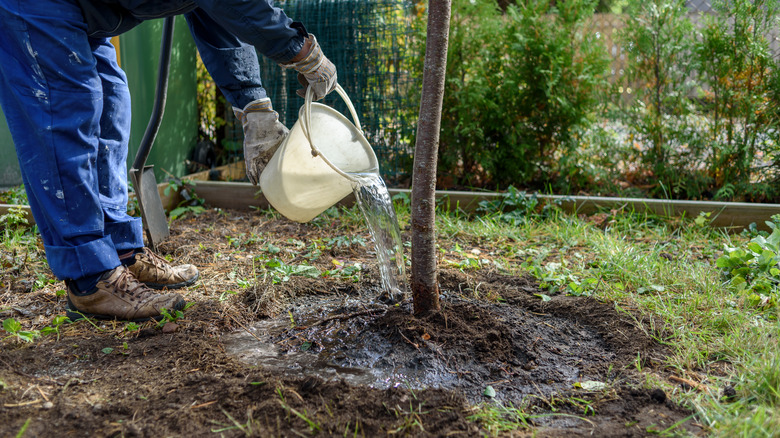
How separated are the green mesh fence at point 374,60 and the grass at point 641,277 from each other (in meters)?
0.72

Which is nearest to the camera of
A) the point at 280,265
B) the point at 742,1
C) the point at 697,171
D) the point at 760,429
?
the point at 760,429

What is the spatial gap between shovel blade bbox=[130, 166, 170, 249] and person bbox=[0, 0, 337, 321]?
0.60 m

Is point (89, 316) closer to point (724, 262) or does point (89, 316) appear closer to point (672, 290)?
point (672, 290)

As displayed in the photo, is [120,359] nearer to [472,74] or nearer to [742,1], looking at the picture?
[472,74]

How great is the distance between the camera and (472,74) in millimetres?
4062

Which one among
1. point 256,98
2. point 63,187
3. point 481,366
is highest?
point 256,98

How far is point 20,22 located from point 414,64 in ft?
8.58

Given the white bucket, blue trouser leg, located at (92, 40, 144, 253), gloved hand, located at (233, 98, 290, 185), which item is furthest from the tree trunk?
blue trouser leg, located at (92, 40, 144, 253)

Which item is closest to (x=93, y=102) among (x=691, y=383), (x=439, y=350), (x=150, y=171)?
(x=150, y=171)

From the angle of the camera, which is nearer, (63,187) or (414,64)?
(63,187)

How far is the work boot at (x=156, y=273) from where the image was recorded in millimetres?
2553

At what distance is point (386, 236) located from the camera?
2.36 meters

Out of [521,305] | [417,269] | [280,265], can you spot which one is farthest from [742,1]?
[280,265]

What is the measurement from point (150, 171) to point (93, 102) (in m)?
1.11
